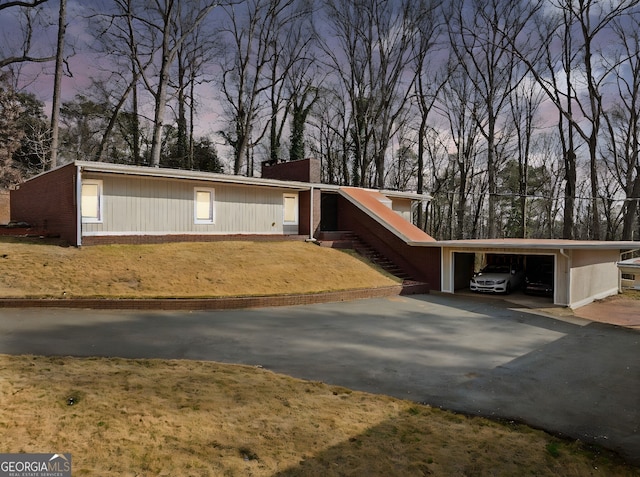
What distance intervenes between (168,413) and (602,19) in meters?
29.4

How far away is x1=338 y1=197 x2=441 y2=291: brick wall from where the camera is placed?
17.0 meters

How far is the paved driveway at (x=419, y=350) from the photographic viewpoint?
17.6 ft

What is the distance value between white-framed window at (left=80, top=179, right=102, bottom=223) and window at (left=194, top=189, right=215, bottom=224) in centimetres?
374

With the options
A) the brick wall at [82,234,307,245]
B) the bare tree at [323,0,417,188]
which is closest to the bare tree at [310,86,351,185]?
the bare tree at [323,0,417,188]

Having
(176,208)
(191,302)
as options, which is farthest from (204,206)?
(191,302)

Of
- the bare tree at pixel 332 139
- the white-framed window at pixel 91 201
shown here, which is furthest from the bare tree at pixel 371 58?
the white-framed window at pixel 91 201

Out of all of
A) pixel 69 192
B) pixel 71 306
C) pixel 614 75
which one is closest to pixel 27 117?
pixel 69 192

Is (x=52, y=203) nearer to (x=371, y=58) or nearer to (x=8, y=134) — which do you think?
(x=8, y=134)

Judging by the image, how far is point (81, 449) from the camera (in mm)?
3375

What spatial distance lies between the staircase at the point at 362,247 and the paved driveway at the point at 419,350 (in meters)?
6.15

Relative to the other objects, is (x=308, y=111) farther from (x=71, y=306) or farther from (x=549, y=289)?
(x=71, y=306)

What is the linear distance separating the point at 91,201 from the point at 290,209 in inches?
354

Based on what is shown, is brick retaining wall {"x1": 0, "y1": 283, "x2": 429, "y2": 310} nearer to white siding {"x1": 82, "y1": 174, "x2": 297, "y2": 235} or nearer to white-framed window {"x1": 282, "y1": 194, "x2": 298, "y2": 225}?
white siding {"x1": 82, "y1": 174, "x2": 297, "y2": 235}

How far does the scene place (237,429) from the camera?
4.02m
